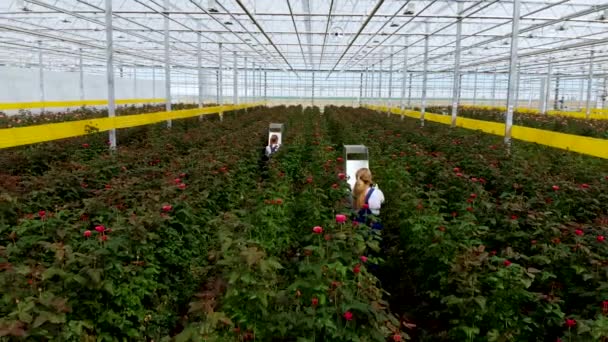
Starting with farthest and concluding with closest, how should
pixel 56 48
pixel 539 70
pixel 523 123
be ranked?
pixel 539 70 → pixel 56 48 → pixel 523 123

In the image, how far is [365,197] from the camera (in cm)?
621

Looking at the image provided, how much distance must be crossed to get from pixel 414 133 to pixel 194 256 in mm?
9614

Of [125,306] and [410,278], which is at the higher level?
[125,306]

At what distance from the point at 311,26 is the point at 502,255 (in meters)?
19.9

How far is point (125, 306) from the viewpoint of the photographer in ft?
11.3

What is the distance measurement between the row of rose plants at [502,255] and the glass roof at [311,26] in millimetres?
5913

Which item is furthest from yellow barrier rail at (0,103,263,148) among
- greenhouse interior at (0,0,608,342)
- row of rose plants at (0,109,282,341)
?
row of rose plants at (0,109,282,341)

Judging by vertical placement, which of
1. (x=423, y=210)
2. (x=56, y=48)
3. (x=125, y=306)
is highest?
(x=56, y=48)

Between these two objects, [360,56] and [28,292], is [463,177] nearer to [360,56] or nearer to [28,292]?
[28,292]

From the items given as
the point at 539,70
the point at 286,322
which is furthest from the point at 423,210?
the point at 539,70

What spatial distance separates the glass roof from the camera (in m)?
14.1

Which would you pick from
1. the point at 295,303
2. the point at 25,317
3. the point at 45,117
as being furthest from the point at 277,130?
the point at 25,317

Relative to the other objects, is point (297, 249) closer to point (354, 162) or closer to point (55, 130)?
point (354, 162)

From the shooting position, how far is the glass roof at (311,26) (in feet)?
46.3
